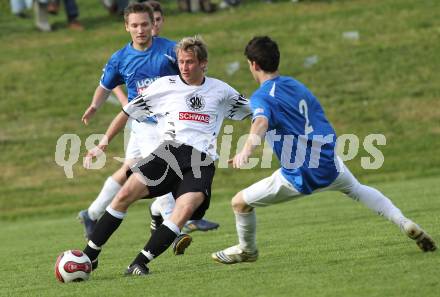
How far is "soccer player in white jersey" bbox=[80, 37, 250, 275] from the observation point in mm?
7652

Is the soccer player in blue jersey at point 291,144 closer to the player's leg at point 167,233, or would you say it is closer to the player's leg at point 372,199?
the player's leg at point 372,199

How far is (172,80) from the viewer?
8.10m

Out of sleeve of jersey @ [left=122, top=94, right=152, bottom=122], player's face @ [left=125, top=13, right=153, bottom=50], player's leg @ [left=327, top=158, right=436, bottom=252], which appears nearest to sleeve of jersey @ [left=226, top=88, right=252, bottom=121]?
sleeve of jersey @ [left=122, top=94, right=152, bottom=122]

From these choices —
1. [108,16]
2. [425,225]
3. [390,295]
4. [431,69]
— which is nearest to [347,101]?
[431,69]

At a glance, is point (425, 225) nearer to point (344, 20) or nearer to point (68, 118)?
point (68, 118)

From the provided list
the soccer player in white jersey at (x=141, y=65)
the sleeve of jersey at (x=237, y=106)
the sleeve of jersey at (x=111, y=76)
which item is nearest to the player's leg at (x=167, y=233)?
the sleeve of jersey at (x=237, y=106)

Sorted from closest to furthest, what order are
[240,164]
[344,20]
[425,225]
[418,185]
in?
[240,164] < [425,225] < [418,185] < [344,20]

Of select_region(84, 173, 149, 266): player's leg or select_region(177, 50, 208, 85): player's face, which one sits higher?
select_region(177, 50, 208, 85): player's face

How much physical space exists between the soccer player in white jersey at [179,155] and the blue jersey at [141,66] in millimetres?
1265

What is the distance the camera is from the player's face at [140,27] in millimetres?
9211

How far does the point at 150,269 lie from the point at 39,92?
Answer: 1385 centimetres

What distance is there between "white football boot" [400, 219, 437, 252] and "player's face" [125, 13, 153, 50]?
3168mm

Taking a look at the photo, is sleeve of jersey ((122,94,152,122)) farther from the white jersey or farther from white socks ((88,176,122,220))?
white socks ((88,176,122,220))

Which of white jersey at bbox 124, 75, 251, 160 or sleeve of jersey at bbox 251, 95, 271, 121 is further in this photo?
white jersey at bbox 124, 75, 251, 160
